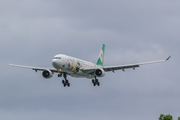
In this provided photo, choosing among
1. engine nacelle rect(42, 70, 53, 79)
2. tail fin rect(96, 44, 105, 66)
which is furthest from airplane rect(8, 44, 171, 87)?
tail fin rect(96, 44, 105, 66)

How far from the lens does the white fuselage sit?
4683 inches

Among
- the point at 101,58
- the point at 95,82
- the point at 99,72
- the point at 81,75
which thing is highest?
the point at 101,58

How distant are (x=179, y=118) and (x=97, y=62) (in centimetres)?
2902

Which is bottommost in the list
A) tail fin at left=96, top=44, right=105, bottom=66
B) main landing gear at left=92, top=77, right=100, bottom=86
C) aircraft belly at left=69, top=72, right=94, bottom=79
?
main landing gear at left=92, top=77, right=100, bottom=86

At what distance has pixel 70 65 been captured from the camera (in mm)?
121875

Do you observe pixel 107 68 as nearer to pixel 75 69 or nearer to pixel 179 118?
pixel 75 69

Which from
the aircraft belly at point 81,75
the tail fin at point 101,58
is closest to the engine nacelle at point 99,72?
the aircraft belly at point 81,75

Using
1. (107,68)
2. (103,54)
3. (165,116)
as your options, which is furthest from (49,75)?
(165,116)

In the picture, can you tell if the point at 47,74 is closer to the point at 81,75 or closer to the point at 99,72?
the point at 81,75

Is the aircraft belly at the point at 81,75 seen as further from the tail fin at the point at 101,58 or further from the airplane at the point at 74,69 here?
the tail fin at the point at 101,58

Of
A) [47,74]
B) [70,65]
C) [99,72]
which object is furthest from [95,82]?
[47,74]

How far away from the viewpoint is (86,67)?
129000 millimetres

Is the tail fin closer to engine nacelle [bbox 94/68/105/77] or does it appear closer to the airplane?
the airplane

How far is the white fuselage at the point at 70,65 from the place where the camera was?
390 ft
